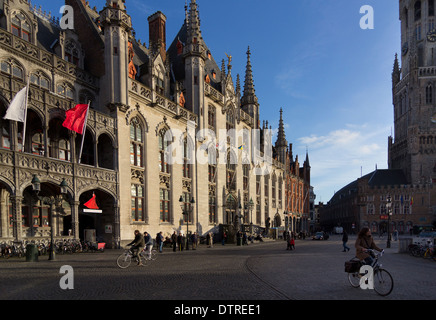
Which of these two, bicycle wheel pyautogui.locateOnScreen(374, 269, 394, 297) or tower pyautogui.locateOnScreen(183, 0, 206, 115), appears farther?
tower pyautogui.locateOnScreen(183, 0, 206, 115)

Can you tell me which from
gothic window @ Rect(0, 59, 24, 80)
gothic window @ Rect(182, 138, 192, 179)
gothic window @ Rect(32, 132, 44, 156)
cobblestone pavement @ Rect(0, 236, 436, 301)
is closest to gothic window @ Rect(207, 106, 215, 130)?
gothic window @ Rect(182, 138, 192, 179)

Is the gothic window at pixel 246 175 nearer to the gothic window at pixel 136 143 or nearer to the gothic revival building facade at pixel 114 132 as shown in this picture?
the gothic revival building facade at pixel 114 132

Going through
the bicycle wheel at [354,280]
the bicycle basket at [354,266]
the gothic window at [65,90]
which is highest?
the gothic window at [65,90]

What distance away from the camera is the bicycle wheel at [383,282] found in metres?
8.53

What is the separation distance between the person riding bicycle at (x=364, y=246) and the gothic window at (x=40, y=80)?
21112mm

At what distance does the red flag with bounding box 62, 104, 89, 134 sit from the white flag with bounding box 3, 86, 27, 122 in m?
2.74

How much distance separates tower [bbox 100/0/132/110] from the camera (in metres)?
25.5

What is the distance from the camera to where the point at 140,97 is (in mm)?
27812

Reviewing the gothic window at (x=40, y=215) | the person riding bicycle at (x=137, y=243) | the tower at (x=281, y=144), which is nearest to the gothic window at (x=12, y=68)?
the gothic window at (x=40, y=215)

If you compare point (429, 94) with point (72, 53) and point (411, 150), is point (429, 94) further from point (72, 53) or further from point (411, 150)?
point (72, 53)

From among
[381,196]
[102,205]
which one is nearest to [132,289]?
[102,205]

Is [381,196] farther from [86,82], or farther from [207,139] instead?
[86,82]

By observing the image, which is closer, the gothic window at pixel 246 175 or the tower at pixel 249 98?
the gothic window at pixel 246 175

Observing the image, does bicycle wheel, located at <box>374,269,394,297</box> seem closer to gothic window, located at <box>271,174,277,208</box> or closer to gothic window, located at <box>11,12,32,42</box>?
gothic window, located at <box>11,12,32,42</box>
